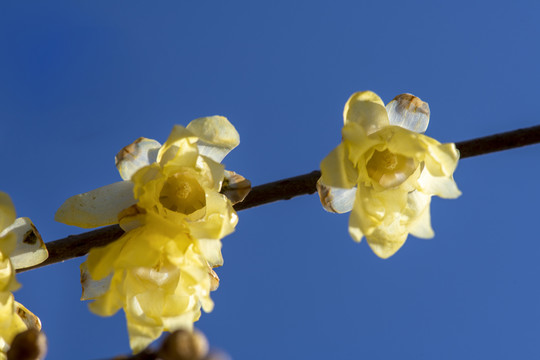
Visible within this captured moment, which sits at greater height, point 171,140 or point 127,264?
point 171,140

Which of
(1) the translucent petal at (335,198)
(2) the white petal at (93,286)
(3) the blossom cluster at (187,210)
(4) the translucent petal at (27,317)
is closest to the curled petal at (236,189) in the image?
(3) the blossom cluster at (187,210)

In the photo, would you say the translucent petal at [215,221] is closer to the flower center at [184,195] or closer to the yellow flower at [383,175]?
the flower center at [184,195]

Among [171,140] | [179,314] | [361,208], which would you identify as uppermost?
[171,140]

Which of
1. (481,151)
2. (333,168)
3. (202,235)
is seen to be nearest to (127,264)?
(202,235)

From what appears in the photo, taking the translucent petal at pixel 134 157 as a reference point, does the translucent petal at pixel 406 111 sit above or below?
above

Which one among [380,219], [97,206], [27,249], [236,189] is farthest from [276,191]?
[27,249]

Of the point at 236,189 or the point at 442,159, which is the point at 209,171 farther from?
the point at 442,159

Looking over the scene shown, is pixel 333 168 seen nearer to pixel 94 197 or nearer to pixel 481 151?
pixel 481 151
